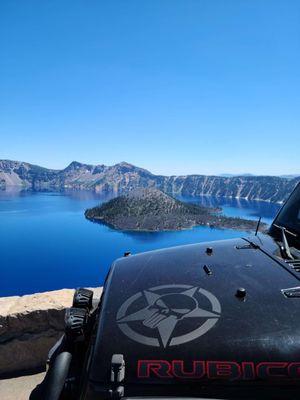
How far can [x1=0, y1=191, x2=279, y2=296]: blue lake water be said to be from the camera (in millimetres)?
93562

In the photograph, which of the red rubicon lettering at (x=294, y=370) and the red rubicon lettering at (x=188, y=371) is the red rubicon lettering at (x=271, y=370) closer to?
the red rubicon lettering at (x=294, y=370)

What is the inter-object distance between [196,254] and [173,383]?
1.55m

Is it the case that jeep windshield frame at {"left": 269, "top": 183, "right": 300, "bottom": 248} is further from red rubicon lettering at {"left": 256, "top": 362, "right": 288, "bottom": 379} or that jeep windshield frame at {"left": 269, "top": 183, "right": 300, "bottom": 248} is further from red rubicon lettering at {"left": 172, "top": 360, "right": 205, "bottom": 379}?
red rubicon lettering at {"left": 172, "top": 360, "right": 205, "bottom": 379}

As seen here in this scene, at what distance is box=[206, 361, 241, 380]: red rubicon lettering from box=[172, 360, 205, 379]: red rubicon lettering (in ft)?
0.12

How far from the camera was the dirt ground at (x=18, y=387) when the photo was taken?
4773mm

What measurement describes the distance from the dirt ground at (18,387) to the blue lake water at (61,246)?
74499 mm

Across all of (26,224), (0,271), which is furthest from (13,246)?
(26,224)

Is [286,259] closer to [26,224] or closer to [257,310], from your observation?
[257,310]

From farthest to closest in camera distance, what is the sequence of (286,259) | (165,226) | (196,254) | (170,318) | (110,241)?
1. (165,226)
2. (110,241)
3. (196,254)
4. (286,259)
5. (170,318)

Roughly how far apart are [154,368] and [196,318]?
42 centimetres

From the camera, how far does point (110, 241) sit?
13212 cm

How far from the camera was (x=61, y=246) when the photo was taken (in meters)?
122

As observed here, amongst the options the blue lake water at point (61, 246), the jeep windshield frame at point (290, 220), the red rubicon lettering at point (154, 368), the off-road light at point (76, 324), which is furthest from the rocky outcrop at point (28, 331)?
the blue lake water at point (61, 246)

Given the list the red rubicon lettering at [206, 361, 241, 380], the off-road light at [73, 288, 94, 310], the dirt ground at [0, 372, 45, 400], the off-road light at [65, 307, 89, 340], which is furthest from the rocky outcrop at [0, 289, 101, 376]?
the red rubicon lettering at [206, 361, 241, 380]
